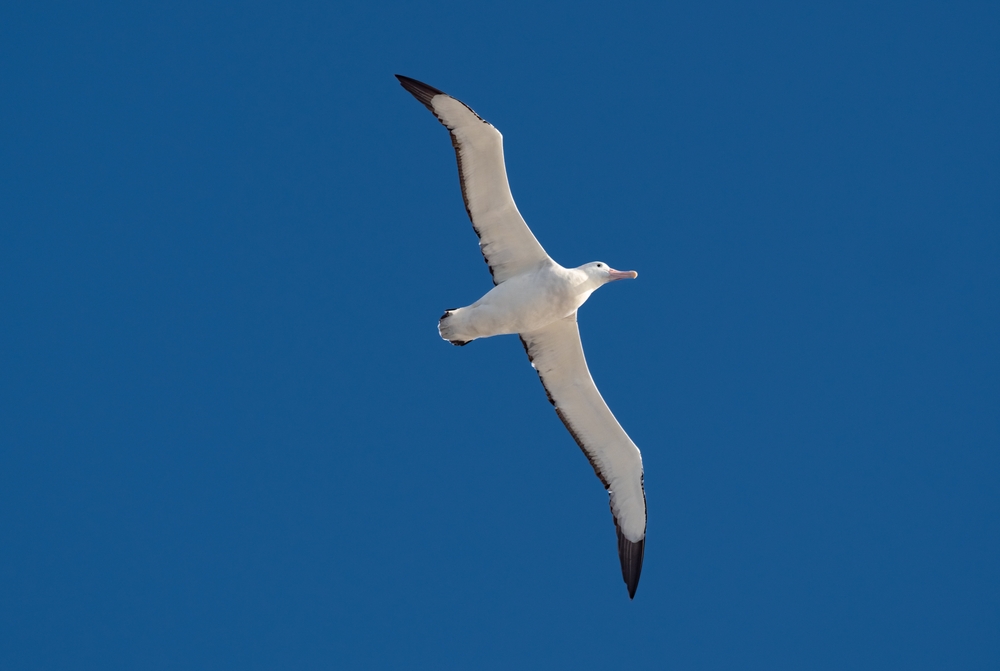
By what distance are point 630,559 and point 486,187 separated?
634cm

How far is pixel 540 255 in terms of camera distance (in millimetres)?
15406

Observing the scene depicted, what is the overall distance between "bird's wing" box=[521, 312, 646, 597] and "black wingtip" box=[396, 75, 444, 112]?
3.82 m

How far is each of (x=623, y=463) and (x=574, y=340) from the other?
2.17 meters

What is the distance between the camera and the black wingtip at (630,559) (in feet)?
54.3

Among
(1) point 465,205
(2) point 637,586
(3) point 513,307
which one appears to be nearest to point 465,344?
(3) point 513,307

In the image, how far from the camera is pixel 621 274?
15.7 meters

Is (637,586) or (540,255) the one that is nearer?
(540,255)

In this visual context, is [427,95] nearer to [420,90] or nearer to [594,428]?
[420,90]

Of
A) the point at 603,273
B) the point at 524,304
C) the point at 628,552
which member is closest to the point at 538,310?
the point at 524,304

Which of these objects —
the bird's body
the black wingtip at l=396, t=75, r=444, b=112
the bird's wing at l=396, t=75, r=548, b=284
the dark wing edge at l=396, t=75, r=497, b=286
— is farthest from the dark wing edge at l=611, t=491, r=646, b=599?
the black wingtip at l=396, t=75, r=444, b=112

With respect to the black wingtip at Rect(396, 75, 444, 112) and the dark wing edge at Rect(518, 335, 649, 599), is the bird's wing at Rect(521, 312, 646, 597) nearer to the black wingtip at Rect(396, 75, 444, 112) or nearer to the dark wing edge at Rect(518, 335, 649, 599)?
the dark wing edge at Rect(518, 335, 649, 599)

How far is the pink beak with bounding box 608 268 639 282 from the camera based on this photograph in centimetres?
1566

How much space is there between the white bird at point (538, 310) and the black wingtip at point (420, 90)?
1 centimetres

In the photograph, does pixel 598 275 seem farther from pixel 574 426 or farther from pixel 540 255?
pixel 574 426
